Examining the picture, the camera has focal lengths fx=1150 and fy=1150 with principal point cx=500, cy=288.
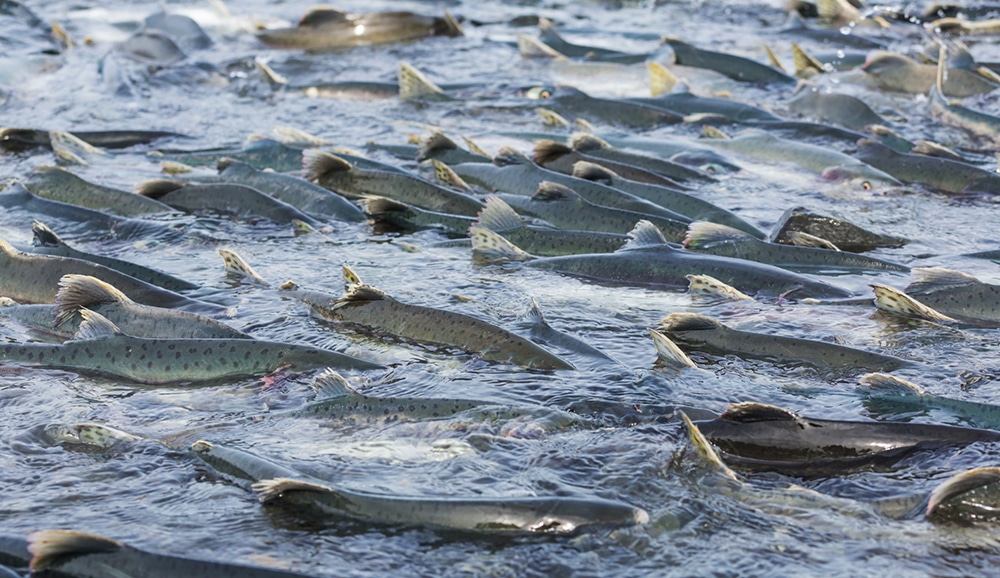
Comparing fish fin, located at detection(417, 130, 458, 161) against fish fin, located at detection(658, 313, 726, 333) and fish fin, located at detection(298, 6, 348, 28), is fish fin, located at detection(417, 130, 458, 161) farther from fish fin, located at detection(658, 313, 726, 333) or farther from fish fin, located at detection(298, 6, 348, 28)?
fish fin, located at detection(298, 6, 348, 28)

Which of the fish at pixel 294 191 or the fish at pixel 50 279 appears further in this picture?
the fish at pixel 294 191

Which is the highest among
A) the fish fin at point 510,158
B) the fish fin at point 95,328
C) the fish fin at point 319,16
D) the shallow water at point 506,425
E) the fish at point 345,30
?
the fish fin at point 319,16

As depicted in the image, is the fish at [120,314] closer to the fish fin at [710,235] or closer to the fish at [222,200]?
the fish at [222,200]

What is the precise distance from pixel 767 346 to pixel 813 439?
0.99 metres

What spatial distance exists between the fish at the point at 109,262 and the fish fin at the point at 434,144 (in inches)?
103

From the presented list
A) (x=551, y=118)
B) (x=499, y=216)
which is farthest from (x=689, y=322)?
(x=551, y=118)

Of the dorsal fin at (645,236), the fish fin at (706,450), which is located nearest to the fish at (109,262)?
the dorsal fin at (645,236)

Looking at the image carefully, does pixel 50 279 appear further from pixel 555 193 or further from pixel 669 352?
pixel 669 352

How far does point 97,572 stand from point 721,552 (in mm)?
1883

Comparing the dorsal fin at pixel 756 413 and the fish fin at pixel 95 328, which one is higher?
the fish fin at pixel 95 328

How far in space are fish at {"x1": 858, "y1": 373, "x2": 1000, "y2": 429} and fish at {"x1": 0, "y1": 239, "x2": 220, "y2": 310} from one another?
310 centimetres

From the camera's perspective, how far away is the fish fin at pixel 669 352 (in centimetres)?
482

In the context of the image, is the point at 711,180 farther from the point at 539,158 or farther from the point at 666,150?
the point at 539,158

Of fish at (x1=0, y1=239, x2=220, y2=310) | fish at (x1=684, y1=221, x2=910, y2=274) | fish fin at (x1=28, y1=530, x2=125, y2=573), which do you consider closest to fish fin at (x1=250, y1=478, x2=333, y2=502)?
fish fin at (x1=28, y1=530, x2=125, y2=573)
